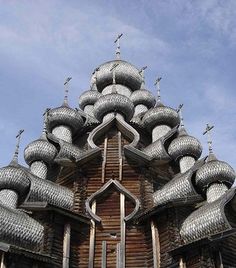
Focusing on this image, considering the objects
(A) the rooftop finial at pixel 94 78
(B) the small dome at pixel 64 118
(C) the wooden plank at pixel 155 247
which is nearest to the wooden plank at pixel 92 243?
(C) the wooden plank at pixel 155 247

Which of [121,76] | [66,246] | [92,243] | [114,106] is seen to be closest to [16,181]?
[66,246]

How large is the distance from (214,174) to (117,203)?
2.38 metres

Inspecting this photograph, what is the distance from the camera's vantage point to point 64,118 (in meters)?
15.5

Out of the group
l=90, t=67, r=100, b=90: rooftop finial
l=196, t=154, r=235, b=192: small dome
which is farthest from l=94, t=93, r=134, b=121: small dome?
l=90, t=67, r=100, b=90: rooftop finial

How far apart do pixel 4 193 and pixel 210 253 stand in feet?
16.6

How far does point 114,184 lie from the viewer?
1218 cm

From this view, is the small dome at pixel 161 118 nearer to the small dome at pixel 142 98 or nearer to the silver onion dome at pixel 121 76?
the small dome at pixel 142 98

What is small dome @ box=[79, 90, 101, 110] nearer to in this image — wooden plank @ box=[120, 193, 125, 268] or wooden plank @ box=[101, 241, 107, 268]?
wooden plank @ box=[120, 193, 125, 268]

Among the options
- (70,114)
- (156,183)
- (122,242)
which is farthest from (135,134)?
(122,242)

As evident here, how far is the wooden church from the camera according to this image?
33.1 ft

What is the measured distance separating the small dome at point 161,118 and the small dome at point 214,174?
3.85 metres

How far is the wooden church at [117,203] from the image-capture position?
10094 millimetres

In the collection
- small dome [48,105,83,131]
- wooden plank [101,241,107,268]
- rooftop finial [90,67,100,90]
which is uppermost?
rooftop finial [90,67,100,90]

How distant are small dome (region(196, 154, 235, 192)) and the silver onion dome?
7858mm
